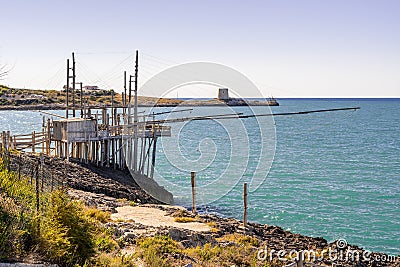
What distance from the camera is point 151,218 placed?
19.5 metres

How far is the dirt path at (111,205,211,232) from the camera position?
18.2m

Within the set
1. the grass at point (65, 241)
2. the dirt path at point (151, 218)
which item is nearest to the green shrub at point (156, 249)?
the grass at point (65, 241)

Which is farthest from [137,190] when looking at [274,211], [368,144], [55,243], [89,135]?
[368,144]

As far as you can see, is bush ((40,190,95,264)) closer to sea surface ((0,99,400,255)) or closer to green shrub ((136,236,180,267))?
green shrub ((136,236,180,267))

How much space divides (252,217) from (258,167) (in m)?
19.2

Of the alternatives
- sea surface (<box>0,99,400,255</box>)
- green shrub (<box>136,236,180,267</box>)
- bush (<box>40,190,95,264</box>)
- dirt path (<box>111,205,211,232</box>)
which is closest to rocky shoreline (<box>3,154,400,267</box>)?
dirt path (<box>111,205,211,232</box>)

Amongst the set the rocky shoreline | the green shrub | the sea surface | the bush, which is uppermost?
the bush

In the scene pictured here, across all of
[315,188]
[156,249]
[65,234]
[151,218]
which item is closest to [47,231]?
[65,234]

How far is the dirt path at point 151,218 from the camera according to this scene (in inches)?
715

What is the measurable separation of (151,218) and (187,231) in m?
3.67

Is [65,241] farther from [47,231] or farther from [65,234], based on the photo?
[47,231]

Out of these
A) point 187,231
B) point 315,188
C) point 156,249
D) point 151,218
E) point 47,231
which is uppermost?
point 47,231

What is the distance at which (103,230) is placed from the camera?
45.1 ft

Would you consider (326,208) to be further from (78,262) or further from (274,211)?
(78,262)
